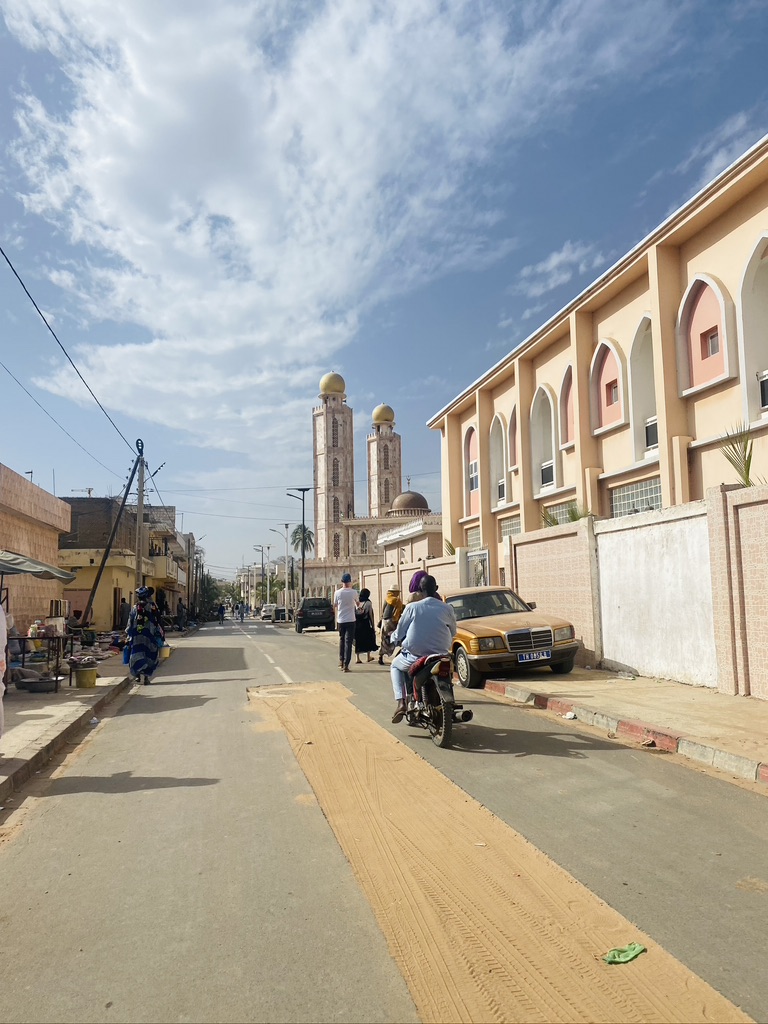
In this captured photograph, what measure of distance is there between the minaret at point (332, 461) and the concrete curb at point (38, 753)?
104269mm

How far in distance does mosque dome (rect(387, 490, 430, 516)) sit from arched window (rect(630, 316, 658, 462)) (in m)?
74.6

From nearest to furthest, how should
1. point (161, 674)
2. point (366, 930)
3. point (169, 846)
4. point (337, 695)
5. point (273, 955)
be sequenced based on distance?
point (273, 955), point (366, 930), point (169, 846), point (337, 695), point (161, 674)

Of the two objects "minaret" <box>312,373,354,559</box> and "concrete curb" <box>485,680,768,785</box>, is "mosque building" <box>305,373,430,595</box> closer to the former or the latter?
"minaret" <box>312,373,354,559</box>

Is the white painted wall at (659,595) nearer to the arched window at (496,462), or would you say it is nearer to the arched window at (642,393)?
the arched window at (642,393)

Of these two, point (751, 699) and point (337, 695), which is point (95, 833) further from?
point (751, 699)

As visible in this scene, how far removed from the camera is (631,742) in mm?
8133

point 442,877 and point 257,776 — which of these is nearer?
point 442,877

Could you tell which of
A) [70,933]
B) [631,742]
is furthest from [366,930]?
[631,742]

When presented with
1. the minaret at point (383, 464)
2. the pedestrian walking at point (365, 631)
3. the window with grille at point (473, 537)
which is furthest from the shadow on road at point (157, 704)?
the minaret at point (383, 464)

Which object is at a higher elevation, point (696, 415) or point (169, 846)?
point (696, 415)

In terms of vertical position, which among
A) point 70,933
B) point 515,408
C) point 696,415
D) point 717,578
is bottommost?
point 70,933

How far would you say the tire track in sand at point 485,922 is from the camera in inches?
117

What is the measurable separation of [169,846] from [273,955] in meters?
1.80

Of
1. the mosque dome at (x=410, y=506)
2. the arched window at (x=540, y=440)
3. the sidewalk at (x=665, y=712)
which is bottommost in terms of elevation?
the sidewalk at (x=665, y=712)
